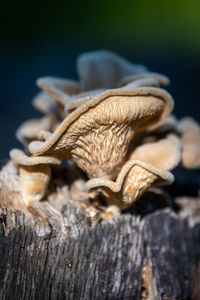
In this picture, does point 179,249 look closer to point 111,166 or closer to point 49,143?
point 111,166

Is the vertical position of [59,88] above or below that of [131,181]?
above

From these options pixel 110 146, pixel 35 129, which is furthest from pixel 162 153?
pixel 35 129

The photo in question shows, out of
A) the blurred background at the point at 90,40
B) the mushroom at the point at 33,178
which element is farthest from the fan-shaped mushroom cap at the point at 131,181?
the blurred background at the point at 90,40

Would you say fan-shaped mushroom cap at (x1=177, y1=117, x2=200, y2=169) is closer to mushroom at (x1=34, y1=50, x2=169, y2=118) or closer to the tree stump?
the tree stump

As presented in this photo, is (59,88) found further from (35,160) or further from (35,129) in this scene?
(35,160)

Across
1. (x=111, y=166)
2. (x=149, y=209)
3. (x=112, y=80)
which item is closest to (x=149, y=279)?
(x=149, y=209)

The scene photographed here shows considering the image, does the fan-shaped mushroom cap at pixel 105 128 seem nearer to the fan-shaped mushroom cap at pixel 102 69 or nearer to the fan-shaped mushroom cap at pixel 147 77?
A: the fan-shaped mushroom cap at pixel 147 77
